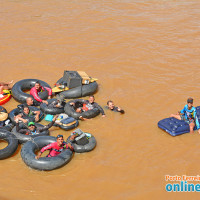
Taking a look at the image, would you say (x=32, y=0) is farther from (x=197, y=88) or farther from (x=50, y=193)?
(x=50, y=193)

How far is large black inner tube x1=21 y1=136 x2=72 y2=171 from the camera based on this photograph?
859cm

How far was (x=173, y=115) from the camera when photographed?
36.3 ft

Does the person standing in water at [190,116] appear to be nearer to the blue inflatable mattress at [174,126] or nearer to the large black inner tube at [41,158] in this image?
the blue inflatable mattress at [174,126]

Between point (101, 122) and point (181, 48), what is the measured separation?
Result: 8.98m

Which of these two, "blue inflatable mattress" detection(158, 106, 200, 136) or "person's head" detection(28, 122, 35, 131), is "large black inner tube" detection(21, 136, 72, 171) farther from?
"blue inflatable mattress" detection(158, 106, 200, 136)

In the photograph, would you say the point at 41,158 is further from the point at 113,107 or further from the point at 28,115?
the point at 113,107

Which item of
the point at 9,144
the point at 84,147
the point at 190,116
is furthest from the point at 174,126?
the point at 9,144

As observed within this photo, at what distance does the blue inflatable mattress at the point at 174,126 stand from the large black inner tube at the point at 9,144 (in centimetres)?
534

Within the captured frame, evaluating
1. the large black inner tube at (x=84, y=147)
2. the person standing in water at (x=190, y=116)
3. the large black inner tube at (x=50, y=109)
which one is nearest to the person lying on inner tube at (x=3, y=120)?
the large black inner tube at (x=50, y=109)

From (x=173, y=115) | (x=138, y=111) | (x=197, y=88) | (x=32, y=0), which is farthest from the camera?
(x=32, y=0)

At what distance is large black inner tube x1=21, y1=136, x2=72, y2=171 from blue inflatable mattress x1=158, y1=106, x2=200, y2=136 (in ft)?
12.3

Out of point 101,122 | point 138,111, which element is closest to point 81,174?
point 101,122

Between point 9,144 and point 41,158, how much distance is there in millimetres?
1436

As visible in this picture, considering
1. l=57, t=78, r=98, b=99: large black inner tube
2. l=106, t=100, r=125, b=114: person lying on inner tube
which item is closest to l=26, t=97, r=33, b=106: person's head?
l=57, t=78, r=98, b=99: large black inner tube
